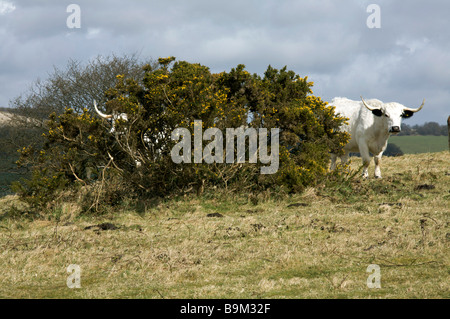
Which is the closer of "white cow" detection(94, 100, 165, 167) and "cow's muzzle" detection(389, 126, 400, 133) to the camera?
"white cow" detection(94, 100, 165, 167)

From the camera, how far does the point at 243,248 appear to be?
345 inches

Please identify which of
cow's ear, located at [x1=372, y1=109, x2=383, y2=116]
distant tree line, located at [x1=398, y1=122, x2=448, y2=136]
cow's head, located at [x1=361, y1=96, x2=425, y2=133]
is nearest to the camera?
cow's head, located at [x1=361, y1=96, x2=425, y2=133]

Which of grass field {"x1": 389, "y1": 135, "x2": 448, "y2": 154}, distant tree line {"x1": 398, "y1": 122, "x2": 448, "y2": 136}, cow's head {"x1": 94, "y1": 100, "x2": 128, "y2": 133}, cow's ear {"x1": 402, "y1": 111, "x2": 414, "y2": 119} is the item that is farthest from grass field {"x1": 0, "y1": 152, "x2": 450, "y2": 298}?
distant tree line {"x1": 398, "y1": 122, "x2": 448, "y2": 136}

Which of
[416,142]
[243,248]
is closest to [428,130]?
[416,142]

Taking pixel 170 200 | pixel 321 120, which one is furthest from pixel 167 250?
pixel 321 120

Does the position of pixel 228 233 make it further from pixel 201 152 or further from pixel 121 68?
pixel 121 68

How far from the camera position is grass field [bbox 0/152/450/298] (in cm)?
679

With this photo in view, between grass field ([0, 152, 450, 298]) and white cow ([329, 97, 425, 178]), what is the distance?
2.74m

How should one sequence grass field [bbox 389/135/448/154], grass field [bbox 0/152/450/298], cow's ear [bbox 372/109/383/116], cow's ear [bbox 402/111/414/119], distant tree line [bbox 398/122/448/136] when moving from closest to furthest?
grass field [bbox 0/152/450/298], cow's ear [bbox 372/109/383/116], cow's ear [bbox 402/111/414/119], grass field [bbox 389/135/448/154], distant tree line [bbox 398/122/448/136]

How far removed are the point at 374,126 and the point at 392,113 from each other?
99 cm

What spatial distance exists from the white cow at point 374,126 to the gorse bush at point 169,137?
194 centimetres

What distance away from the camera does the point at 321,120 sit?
1554 cm

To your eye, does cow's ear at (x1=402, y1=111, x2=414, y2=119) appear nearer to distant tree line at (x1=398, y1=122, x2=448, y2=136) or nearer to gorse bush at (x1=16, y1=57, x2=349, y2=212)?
gorse bush at (x1=16, y1=57, x2=349, y2=212)
